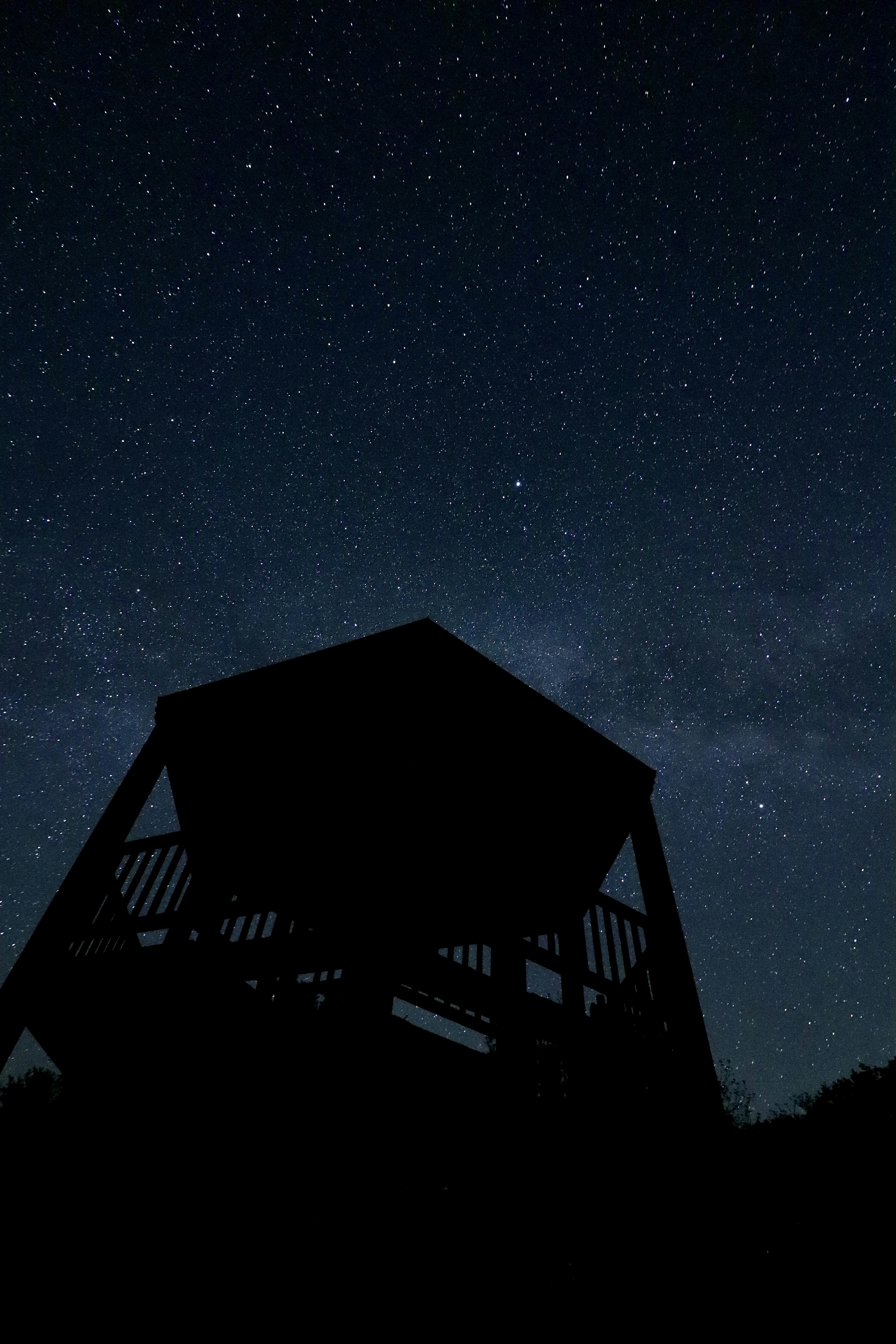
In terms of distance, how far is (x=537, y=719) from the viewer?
299 inches

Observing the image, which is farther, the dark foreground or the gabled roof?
the gabled roof

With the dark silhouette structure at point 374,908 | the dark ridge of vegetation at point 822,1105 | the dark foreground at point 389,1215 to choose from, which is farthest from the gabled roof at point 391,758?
the dark ridge of vegetation at point 822,1105

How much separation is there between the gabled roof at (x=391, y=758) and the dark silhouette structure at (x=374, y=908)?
28 millimetres

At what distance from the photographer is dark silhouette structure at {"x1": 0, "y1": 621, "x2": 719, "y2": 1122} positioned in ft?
19.7

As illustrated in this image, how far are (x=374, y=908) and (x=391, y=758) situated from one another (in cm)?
196

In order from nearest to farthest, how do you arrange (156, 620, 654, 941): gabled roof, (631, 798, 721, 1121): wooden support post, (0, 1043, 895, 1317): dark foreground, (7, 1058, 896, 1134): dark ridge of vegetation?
(0, 1043, 895, 1317): dark foreground, (631, 798, 721, 1121): wooden support post, (156, 620, 654, 941): gabled roof, (7, 1058, 896, 1134): dark ridge of vegetation

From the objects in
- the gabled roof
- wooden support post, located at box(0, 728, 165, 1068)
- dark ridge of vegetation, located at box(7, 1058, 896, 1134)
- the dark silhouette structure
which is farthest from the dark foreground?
dark ridge of vegetation, located at box(7, 1058, 896, 1134)

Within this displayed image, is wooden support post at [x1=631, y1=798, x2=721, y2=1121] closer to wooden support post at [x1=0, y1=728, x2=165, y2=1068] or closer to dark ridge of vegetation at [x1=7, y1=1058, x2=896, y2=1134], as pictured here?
wooden support post at [x1=0, y1=728, x2=165, y2=1068]

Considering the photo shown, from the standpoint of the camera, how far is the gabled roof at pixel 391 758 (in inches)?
297

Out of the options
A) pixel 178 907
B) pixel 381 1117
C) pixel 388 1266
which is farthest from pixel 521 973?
pixel 178 907

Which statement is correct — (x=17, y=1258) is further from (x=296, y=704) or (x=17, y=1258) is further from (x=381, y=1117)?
(x=296, y=704)

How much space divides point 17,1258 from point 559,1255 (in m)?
4.21

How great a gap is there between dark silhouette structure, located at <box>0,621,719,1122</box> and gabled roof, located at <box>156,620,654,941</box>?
0.09ft

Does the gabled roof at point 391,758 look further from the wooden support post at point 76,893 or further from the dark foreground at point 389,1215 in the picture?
the dark foreground at point 389,1215
